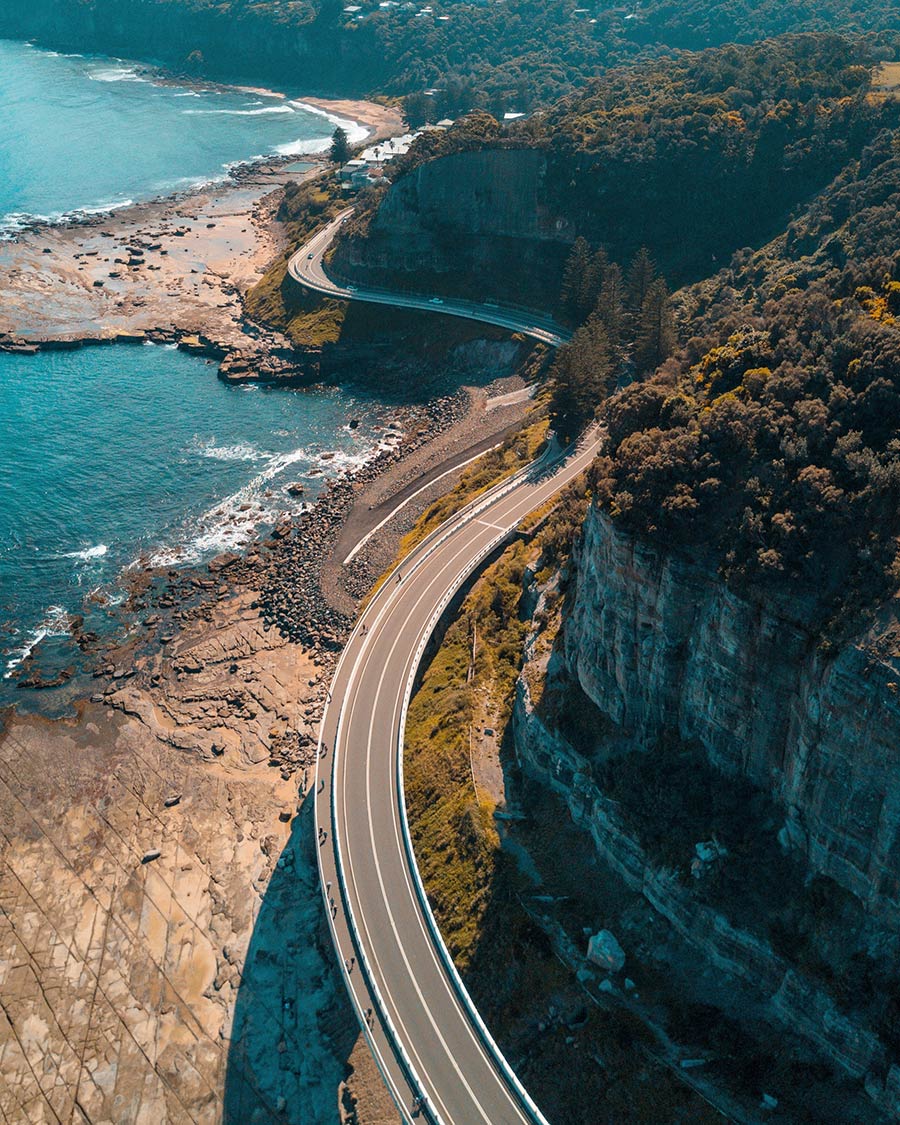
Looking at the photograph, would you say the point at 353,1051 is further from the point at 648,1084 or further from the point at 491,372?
the point at 491,372

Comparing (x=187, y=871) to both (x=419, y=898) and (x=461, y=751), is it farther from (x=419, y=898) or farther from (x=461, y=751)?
(x=461, y=751)

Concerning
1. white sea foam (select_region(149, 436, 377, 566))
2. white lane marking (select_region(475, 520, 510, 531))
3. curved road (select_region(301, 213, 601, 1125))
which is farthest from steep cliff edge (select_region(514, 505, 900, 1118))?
white sea foam (select_region(149, 436, 377, 566))

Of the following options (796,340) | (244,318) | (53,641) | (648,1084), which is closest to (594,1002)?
(648,1084)

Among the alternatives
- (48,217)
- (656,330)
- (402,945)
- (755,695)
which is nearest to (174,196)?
(48,217)

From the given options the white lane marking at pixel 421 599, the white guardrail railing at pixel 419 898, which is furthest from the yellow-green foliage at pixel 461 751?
the white lane marking at pixel 421 599

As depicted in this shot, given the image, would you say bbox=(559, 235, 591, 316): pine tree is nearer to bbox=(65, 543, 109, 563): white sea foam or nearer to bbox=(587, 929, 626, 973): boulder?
bbox=(65, 543, 109, 563): white sea foam

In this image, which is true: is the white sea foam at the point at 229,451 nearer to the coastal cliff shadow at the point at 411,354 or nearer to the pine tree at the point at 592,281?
the coastal cliff shadow at the point at 411,354
